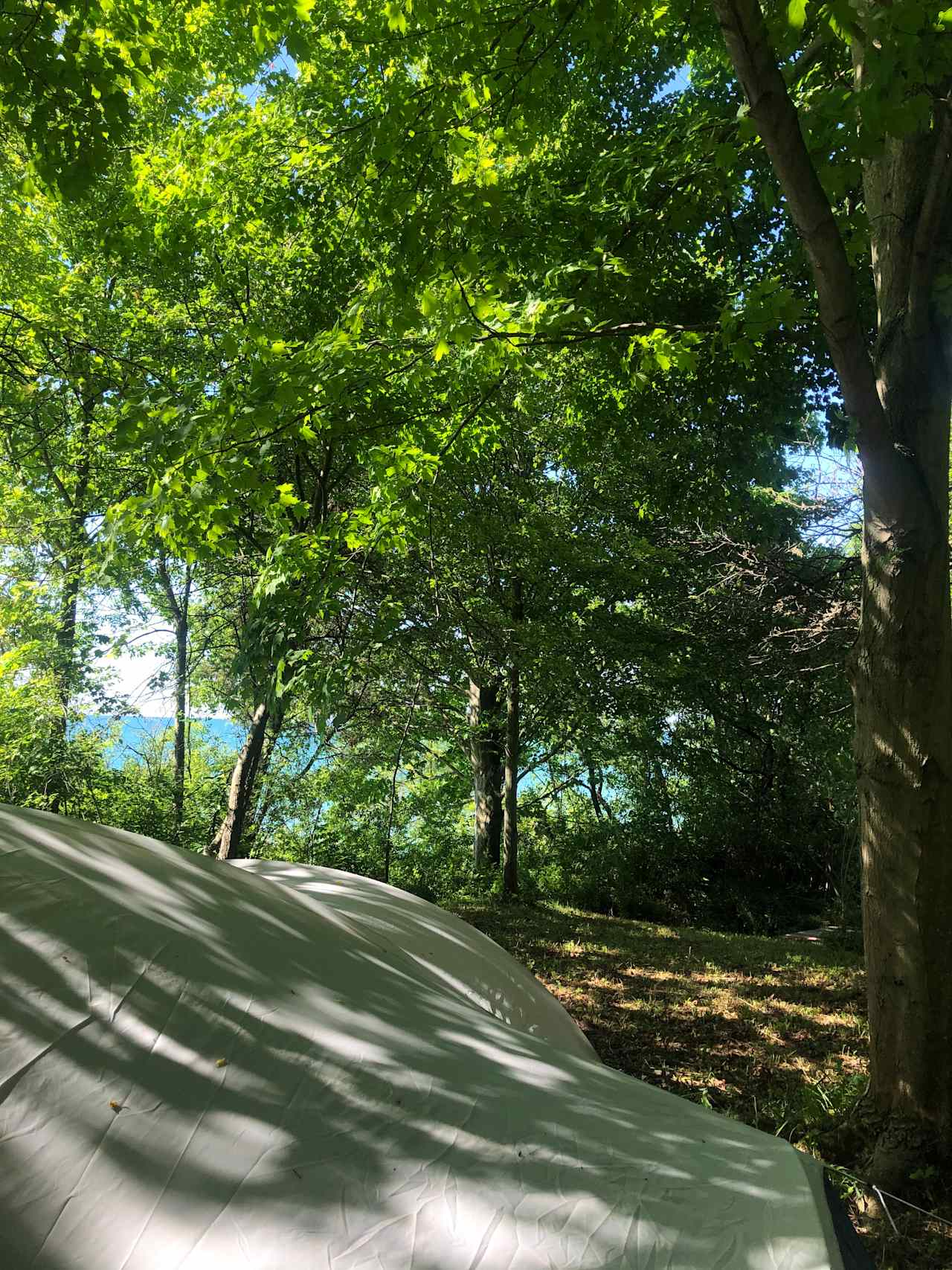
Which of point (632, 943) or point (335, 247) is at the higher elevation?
point (335, 247)

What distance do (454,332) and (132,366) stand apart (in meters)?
3.14

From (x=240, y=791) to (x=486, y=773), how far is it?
5616mm

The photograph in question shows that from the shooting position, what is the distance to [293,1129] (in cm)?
136

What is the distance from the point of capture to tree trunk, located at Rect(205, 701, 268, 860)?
9188mm

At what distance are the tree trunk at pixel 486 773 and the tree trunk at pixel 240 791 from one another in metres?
3.99

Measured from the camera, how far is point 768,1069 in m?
4.60

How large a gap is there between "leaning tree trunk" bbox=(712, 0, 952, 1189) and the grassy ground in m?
0.28

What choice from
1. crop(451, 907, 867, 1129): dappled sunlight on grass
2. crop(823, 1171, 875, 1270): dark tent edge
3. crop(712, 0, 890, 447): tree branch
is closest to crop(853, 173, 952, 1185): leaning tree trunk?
crop(712, 0, 890, 447): tree branch

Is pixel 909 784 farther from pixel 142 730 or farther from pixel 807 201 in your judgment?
pixel 142 730

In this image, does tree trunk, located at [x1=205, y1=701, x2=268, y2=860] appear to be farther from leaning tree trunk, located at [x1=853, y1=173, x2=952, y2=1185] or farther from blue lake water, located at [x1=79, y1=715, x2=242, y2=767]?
leaning tree trunk, located at [x1=853, y1=173, x2=952, y2=1185]

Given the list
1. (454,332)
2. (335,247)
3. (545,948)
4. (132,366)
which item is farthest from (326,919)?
(335,247)

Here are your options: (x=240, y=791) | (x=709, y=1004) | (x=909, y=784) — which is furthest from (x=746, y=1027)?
(x=240, y=791)

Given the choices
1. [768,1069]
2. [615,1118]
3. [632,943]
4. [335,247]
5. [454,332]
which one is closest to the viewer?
[615,1118]

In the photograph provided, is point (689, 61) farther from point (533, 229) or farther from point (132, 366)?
point (132, 366)
